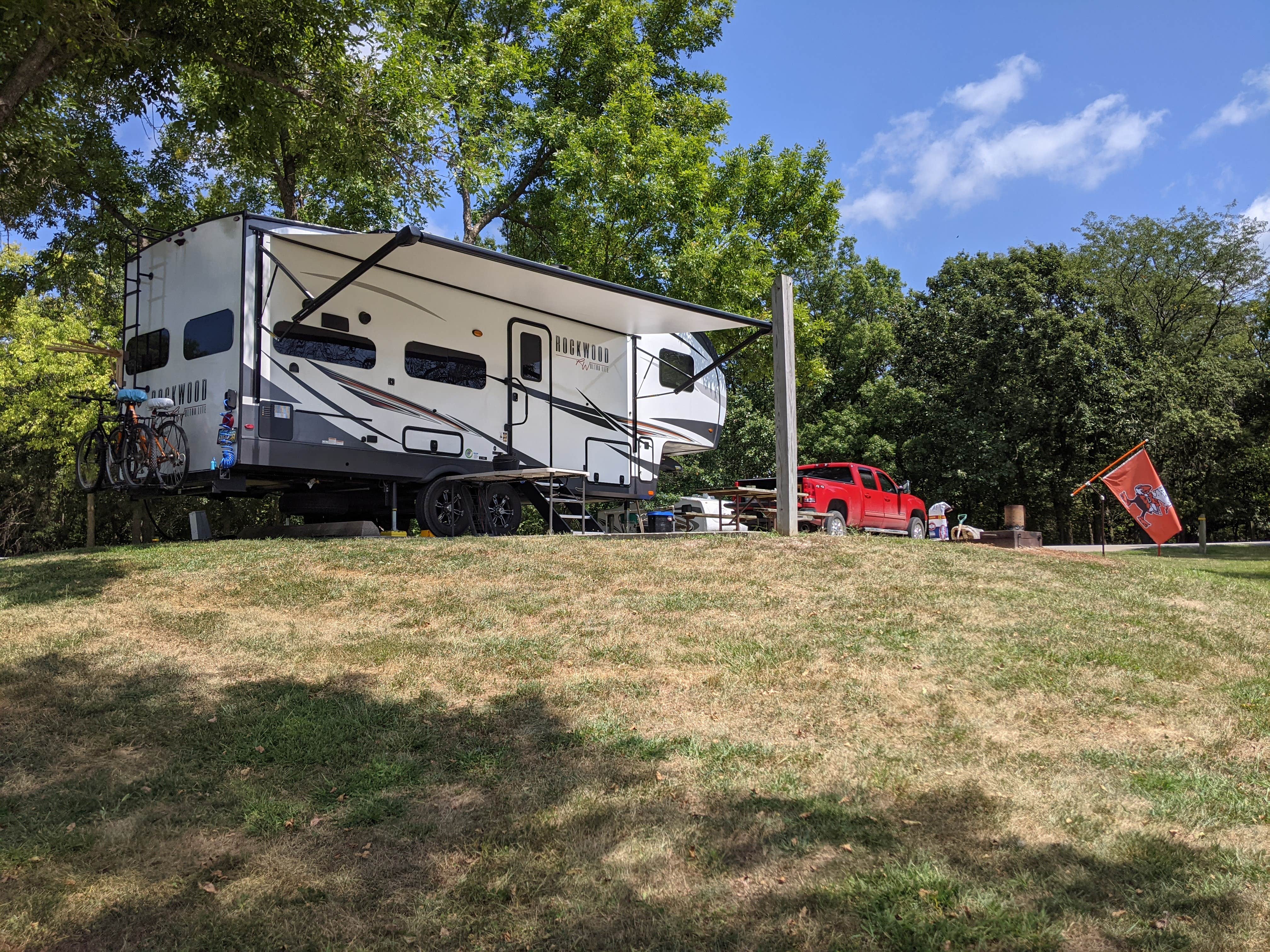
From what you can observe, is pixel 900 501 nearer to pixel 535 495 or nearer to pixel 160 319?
pixel 535 495

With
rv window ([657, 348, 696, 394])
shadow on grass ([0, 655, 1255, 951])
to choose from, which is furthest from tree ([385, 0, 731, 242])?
shadow on grass ([0, 655, 1255, 951])

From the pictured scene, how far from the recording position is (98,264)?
18.8m

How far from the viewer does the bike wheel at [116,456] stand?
34.0 feet

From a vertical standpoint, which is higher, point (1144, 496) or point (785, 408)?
point (785, 408)

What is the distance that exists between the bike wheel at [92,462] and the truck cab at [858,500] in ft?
32.8

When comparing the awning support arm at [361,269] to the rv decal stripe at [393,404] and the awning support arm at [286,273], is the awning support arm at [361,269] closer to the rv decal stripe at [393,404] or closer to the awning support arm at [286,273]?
the awning support arm at [286,273]

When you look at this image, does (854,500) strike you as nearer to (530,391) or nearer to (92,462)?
(530,391)

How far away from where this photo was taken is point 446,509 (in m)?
11.7

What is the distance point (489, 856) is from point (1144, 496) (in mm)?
14338

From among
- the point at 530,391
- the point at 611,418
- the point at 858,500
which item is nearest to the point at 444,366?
the point at 530,391

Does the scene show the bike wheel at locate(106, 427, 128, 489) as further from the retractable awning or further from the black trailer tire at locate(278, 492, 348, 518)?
the retractable awning

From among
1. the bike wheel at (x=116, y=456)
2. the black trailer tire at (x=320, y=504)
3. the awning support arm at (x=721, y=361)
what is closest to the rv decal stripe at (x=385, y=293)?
the black trailer tire at (x=320, y=504)

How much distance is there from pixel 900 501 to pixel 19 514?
26705 mm

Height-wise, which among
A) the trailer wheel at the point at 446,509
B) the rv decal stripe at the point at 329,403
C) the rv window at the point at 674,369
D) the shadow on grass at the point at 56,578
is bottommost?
the shadow on grass at the point at 56,578
